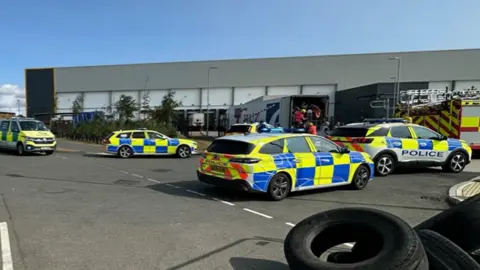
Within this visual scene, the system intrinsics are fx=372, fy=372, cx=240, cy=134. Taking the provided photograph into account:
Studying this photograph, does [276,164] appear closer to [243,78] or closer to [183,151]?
[183,151]

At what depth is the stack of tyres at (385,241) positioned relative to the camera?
319 centimetres

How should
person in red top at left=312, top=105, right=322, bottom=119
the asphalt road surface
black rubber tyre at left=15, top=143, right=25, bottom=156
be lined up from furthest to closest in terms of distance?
person in red top at left=312, top=105, right=322, bottom=119 → black rubber tyre at left=15, top=143, right=25, bottom=156 → the asphalt road surface

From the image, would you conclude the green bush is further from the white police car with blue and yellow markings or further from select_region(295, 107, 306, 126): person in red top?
select_region(295, 107, 306, 126): person in red top

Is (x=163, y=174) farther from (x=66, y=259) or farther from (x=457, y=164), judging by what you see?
(x=457, y=164)

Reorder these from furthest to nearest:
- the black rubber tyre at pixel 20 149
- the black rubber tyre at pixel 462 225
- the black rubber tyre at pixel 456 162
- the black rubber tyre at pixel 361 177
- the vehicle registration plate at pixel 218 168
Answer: the black rubber tyre at pixel 20 149 → the black rubber tyre at pixel 456 162 → the black rubber tyre at pixel 361 177 → the vehicle registration plate at pixel 218 168 → the black rubber tyre at pixel 462 225

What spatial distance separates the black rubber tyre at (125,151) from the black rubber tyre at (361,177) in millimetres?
11663

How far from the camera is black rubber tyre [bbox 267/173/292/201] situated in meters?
7.61

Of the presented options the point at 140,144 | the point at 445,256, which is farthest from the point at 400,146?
the point at 140,144

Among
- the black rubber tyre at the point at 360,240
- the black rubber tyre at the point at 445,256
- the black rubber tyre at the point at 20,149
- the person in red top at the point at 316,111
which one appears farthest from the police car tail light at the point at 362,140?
the black rubber tyre at the point at 20,149

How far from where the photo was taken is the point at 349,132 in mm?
11820

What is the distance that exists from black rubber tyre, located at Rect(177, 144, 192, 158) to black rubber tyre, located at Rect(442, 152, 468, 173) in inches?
Answer: 436

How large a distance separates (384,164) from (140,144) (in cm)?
1105

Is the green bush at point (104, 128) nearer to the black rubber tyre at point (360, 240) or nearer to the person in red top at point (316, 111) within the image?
the person in red top at point (316, 111)

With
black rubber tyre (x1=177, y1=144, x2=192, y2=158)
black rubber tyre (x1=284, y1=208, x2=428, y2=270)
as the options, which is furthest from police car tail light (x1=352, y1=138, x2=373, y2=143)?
black rubber tyre (x1=177, y1=144, x2=192, y2=158)
